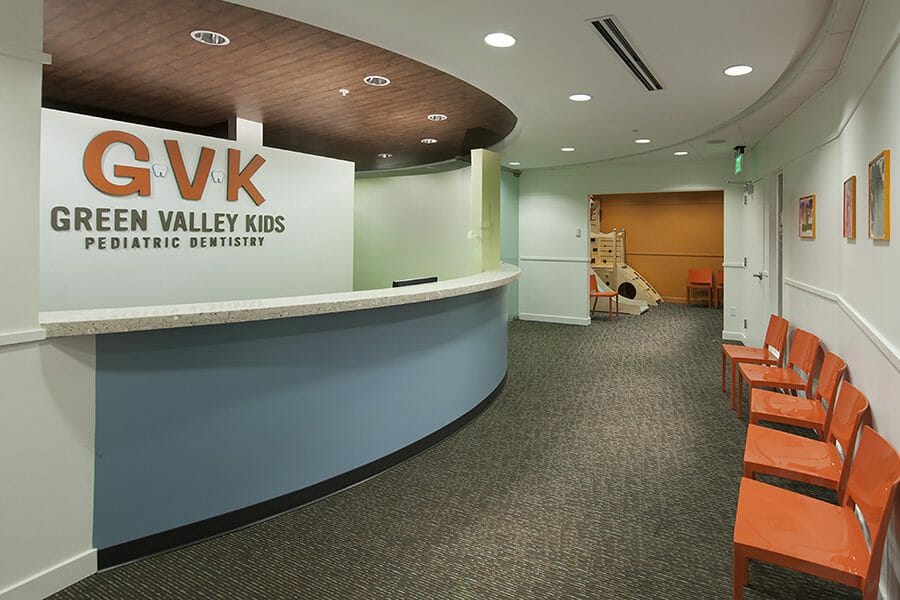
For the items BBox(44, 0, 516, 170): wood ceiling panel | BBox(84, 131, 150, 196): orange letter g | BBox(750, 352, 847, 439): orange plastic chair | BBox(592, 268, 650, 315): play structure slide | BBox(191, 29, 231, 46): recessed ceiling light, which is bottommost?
BBox(750, 352, 847, 439): orange plastic chair

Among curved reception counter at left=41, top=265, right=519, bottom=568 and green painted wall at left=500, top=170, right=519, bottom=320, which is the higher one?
green painted wall at left=500, top=170, right=519, bottom=320

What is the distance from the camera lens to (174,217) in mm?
4160

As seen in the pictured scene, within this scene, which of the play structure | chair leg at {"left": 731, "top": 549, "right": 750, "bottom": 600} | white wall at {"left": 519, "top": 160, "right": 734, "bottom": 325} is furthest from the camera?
the play structure

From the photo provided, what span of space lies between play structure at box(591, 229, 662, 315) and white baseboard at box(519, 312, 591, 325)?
7.61 feet

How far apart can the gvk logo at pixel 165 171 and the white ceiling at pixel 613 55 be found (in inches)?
49.4

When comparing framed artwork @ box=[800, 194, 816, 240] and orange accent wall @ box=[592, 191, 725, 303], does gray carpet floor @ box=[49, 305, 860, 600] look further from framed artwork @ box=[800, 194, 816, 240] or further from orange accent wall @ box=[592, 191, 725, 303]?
orange accent wall @ box=[592, 191, 725, 303]

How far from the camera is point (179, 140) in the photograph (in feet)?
13.7

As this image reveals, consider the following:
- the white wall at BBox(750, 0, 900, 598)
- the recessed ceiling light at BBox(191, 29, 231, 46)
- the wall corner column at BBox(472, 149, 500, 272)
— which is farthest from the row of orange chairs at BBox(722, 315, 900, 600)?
the recessed ceiling light at BBox(191, 29, 231, 46)

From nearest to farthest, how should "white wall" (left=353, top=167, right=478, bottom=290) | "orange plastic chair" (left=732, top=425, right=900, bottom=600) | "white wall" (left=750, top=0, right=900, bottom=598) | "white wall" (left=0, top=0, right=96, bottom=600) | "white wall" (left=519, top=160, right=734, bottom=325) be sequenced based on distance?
"orange plastic chair" (left=732, top=425, right=900, bottom=600) → "white wall" (left=0, top=0, right=96, bottom=600) → "white wall" (left=750, top=0, right=900, bottom=598) → "white wall" (left=353, top=167, right=478, bottom=290) → "white wall" (left=519, top=160, right=734, bottom=325)

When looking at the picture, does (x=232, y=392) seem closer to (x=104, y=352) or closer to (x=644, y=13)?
(x=104, y=352)

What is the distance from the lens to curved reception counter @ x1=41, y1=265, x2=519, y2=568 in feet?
7.54

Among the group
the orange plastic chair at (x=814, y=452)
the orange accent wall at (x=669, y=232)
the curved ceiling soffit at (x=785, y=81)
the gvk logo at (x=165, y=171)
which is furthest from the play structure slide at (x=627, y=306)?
the orange plastic chair at (x=814, y=452)

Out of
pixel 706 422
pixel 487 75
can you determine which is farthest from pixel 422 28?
pixel 706 422

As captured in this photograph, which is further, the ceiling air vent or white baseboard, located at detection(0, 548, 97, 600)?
the ceiling air vent
